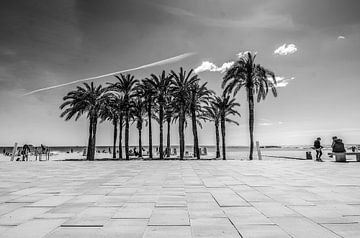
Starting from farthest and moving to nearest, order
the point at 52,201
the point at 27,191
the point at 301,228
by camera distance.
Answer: the point at 27,191, the point at 52,201, the point at 301,228

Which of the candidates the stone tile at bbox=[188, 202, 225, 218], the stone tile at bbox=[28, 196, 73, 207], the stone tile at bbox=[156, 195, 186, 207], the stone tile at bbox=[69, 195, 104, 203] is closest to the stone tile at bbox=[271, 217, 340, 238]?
the stone tile at bbox=[188, 202, 225, 218]

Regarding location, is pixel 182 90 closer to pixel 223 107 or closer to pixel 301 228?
pixel 223 107

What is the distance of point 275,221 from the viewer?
4133 millimetres

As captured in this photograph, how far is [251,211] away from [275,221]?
2.30 ft

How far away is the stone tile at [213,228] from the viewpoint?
350 cm

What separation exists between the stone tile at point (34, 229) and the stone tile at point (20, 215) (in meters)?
0.25

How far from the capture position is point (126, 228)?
3840mm

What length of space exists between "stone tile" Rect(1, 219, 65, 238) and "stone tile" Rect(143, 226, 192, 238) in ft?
4.71

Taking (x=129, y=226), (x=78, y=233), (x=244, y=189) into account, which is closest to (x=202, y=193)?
(x=244, y=189)

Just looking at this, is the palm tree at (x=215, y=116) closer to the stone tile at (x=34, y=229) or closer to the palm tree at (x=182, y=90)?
the palm tree at (x=182, y=90)

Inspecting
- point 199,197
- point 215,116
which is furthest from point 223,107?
point 199,197

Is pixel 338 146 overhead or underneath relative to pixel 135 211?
overhead

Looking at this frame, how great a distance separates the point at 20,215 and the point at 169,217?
2649 millimetres

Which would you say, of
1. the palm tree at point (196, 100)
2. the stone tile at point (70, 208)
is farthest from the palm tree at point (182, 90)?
the stone tile at point (70, 208)
